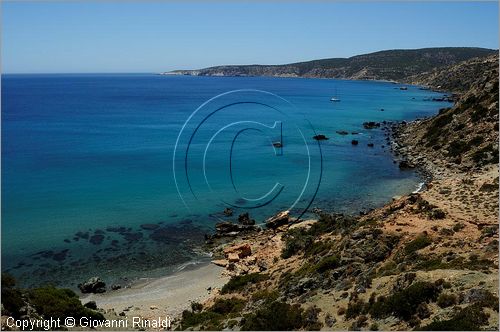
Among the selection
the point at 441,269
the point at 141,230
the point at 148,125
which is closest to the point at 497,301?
A: the point at 441,269

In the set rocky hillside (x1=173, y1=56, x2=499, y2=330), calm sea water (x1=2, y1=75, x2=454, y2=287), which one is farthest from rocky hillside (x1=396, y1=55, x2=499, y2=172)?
rocky hillside (x1=173, y1=56, x2=499, y2=330)

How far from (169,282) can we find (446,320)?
19.4m

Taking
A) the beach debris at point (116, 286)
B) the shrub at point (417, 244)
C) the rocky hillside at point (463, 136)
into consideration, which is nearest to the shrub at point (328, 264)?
the shrub at point (417, 244)

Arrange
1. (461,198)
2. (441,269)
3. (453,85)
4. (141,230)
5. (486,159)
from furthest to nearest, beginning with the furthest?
1. (453,85)
2. (486,159)
3. (141,230)
4. (461,198)
5. (441,269)

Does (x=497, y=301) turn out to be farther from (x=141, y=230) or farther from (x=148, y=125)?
(x=148, y=125)

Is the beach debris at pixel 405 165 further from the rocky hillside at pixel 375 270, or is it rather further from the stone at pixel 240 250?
the stone at pixel 240 250

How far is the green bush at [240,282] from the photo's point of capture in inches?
998

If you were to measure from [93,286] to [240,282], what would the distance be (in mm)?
9665

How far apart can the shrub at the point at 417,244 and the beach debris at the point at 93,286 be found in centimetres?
1886

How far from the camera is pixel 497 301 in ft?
43.8

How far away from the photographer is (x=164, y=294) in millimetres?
26672

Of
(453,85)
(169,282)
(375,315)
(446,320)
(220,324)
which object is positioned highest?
(453,85)

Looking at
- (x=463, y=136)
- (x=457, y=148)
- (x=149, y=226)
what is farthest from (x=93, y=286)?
(x=463, y=136)
